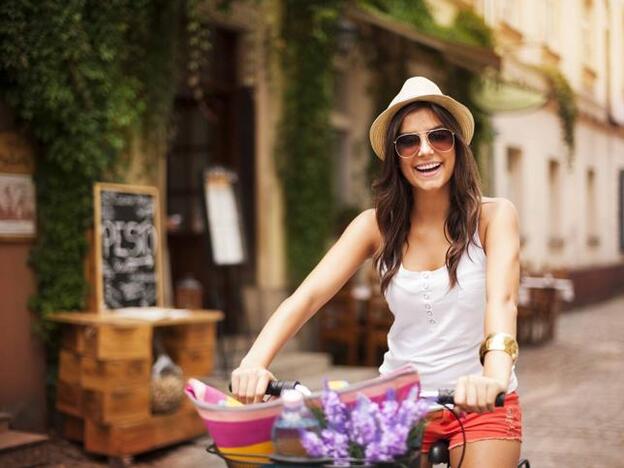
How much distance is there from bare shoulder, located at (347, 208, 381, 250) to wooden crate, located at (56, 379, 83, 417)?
3.90m

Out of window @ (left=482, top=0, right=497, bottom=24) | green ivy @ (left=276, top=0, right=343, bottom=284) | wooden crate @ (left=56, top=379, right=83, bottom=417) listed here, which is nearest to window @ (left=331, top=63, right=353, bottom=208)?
green ivy @ (left=276, top=0, right=343, bottom=284)

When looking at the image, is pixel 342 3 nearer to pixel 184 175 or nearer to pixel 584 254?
pixel 184 175

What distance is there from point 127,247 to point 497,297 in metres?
4.81

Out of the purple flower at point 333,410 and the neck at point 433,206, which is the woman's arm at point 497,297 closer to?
the neck at point 433,206

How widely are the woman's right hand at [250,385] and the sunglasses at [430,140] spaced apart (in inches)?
30.8

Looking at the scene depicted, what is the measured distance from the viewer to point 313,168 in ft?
32.2

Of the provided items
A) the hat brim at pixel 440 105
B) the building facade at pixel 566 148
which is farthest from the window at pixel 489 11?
the hat brim at pixel 440 105

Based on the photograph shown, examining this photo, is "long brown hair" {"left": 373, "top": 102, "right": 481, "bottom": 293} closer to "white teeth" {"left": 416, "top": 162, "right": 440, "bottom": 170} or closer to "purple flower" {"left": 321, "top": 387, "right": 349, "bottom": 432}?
"white teeth" {"left": 416, "top": 162, "right": 440, "bottom": 170}

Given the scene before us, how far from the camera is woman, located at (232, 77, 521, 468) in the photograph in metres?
2.52

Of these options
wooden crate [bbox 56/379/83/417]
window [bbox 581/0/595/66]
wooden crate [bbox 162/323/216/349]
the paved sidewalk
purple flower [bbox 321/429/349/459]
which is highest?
window [bbox 581/0/595/66]

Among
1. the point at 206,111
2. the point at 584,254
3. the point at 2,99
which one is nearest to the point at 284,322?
the point at 2,99

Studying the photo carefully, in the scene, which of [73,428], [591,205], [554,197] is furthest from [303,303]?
[591,205]

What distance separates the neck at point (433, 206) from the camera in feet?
9.29

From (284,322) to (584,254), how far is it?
19156 millimetres
